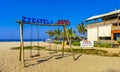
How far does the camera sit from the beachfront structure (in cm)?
3962

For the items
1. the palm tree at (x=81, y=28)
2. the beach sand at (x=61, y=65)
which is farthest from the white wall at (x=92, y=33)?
the beach sand at (x=61, y=65)

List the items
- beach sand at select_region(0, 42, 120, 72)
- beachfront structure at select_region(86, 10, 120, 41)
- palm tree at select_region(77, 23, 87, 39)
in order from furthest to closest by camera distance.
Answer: palm tree at select_region(77, 23, 87, 39), beachfront structure at select_region(86, 10, 120, 41), beach sand at select_region(0, 42, 120, 72)

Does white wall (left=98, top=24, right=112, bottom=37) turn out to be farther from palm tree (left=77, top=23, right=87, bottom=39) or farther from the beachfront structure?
palm tree (left=77, top=23, right=87, bottom=39)

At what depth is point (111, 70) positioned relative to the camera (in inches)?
439

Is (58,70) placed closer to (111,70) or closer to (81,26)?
(111,70)

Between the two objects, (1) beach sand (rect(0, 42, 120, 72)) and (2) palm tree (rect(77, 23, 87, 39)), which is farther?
(2) palm tree (rect(77, 23, 87, 39))

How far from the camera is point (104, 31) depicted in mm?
42656

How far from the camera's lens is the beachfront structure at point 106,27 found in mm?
39625

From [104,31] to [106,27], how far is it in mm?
1117

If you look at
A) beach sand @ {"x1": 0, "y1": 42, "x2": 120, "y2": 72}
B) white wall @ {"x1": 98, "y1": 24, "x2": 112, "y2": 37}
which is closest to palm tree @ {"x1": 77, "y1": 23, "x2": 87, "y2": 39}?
white wall @ {"x1": 98, "y1": 24, "x2": 112, "y2": 37}

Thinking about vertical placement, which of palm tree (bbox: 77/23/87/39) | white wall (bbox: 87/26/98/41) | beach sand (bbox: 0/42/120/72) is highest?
palm tree (bbox: 77/23/87/39)

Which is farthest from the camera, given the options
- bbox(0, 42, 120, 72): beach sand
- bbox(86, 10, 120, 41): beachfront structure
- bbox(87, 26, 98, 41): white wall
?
bbox(87, 26, 98, 41): white wall

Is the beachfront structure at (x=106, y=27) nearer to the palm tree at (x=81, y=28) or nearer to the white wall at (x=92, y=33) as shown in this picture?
the white wall at (x=92, y=33)

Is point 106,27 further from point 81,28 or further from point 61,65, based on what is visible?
point 61,65
